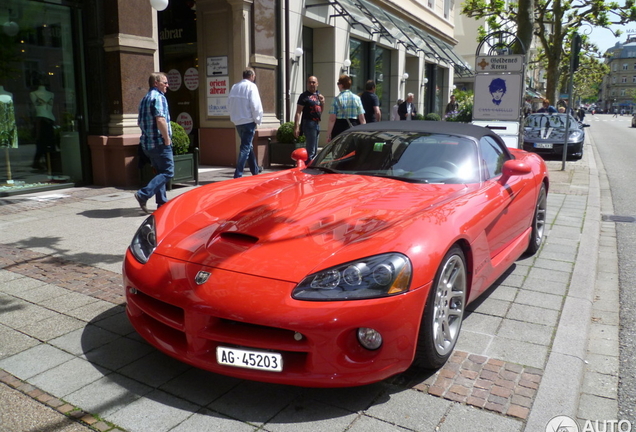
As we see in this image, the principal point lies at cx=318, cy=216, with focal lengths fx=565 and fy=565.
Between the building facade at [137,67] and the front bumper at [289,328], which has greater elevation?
the building facade at [137,67]

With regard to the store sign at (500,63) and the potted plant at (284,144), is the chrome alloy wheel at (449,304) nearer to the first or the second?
the potted plant at (284,144)

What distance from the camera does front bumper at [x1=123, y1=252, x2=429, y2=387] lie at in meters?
2.64

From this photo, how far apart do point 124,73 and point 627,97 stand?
174903mm

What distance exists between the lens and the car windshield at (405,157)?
13.8 feet

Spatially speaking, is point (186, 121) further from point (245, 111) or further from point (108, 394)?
point (108, 394)

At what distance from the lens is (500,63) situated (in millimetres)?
11812

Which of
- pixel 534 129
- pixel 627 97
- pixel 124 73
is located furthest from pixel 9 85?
pixel 627 97

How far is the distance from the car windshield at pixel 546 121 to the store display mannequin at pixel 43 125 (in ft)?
46.6

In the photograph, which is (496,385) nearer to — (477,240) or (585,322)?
(477,240)

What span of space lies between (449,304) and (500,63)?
32.0ft

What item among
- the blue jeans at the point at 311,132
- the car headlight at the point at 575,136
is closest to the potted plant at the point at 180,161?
the blue jeans at the point at 311,132

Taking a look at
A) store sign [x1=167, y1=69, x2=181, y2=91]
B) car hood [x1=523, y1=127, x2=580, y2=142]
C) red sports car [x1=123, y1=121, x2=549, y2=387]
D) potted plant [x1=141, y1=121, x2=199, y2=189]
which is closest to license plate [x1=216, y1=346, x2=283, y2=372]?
red sports car [x1=123, y1=121, x2=549, y2=387]

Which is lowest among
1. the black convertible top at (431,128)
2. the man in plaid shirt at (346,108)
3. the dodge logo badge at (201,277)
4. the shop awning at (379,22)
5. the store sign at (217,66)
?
the dodge logo badge at (201,277)

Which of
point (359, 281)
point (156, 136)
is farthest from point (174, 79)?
point (359, 281)
